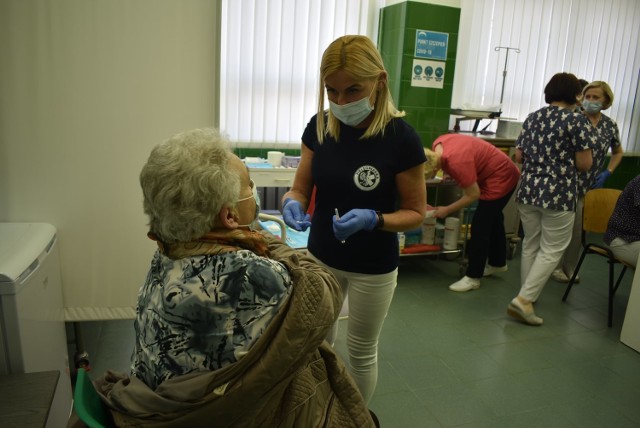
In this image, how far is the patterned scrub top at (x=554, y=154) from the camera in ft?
9.04

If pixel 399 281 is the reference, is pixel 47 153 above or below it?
above

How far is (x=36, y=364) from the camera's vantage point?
1.58 m

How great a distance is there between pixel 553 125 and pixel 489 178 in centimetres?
65

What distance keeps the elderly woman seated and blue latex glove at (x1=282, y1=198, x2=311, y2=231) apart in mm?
653

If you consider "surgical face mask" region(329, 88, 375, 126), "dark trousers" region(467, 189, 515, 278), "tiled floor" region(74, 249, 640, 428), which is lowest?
"tiled floor" region(74, 249, 640, 428)

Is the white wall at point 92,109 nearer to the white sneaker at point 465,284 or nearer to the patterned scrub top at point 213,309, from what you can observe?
the patterned scrub top at point 213,309

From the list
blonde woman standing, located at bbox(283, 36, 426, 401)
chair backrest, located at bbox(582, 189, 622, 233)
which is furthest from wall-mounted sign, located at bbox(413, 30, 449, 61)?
blonde woman standing, located at bbox(283, 36, 426, 401)

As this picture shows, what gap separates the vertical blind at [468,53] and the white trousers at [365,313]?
2448 millimetres

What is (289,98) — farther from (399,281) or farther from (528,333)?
(528,333)

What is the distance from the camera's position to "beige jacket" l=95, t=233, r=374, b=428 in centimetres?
88

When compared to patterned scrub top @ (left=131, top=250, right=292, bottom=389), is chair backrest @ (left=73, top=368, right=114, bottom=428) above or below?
below

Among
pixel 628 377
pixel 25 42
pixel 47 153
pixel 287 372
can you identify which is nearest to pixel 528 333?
pixel 628 377

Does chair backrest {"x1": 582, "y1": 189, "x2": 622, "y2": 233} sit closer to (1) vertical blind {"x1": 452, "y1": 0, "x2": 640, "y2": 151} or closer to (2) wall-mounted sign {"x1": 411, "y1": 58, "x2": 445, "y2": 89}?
(2) wall-mounted sign {"x1": 411, "y1": 58, "x2": 445, "y2": 89}

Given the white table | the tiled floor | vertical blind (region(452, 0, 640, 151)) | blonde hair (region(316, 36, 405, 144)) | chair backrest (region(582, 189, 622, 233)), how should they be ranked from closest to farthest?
blonde hair (region(316, 36, 405, 144)), the tiled floor, chair backrest (region(582, 189, 622, 233)), the white table, vertical blind (region(452, 0, 640, 151))
